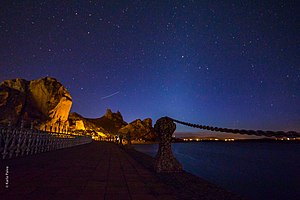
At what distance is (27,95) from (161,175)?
6924 cm

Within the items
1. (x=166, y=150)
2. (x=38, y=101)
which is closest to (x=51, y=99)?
(x=38, y=101)

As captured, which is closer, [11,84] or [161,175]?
[161,175]

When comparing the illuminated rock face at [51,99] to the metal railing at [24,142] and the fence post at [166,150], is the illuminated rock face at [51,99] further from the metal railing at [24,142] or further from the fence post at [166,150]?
the fence post at [166,150]

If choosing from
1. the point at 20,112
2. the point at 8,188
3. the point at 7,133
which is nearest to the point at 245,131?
the point at 8,188

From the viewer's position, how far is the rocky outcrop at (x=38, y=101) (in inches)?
2306

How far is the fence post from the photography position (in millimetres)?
6020

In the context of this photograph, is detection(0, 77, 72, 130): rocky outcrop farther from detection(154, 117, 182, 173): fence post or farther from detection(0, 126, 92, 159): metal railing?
detection(154, 117, 182, 173): fence post

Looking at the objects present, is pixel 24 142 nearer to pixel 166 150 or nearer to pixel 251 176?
pixel 166 150

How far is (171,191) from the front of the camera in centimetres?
408

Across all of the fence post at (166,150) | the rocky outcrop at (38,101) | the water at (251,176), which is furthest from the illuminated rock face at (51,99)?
the fence post at (166,150)

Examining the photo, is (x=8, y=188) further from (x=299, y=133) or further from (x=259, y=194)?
(x=259, y=194)

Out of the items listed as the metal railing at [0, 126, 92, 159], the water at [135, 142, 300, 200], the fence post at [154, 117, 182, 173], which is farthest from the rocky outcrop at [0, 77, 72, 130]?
the fence post at [154, 117, 182, 173]

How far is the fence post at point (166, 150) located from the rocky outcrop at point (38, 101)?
58.8 metres

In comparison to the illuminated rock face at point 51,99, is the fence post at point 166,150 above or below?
below
